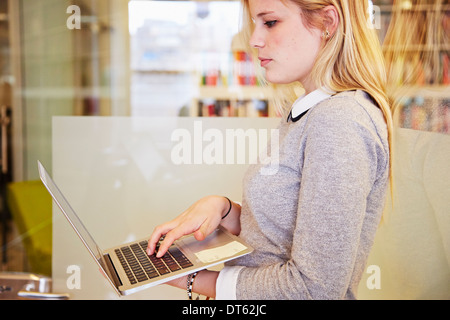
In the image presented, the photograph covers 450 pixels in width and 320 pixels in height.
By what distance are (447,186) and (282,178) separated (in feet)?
1.87

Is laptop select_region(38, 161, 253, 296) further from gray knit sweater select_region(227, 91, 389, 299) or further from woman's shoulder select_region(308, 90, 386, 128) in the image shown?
woman's shoulder select_region(308, 90, 386, 128)

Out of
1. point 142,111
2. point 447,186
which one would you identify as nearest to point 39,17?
point 142,111

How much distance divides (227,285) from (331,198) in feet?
0.88

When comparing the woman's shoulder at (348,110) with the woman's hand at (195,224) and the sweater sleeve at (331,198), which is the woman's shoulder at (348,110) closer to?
the sweater sleeve at (331,198)

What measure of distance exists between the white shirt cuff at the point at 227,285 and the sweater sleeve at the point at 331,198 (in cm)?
11

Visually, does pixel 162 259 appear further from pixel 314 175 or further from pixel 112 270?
pixel 314 175

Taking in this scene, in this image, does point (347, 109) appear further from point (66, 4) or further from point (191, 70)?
point (66, 4)

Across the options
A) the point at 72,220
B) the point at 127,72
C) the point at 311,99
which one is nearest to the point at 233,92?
the point at 127,72

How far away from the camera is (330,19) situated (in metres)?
0.82

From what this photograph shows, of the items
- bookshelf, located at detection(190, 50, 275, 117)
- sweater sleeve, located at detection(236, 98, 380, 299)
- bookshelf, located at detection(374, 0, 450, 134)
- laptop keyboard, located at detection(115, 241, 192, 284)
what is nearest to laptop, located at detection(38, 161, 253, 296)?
laptop keyboard, located at detection(115, 241, 192, 284)

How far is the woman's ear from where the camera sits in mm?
812

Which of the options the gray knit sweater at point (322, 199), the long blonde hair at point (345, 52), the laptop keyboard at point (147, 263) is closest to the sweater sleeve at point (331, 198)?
the gray knit sweater at point (322, 199)
